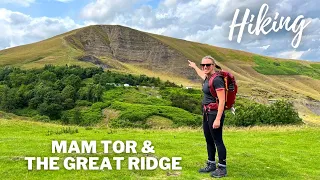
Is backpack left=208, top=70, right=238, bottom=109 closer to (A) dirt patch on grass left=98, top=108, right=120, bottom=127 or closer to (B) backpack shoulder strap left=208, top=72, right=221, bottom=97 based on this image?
(B) backpack shoulder strap left=208, top=72, right=221, bottom=97

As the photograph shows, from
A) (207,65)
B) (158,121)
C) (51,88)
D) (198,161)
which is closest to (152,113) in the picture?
(158,121)

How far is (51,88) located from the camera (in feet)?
414

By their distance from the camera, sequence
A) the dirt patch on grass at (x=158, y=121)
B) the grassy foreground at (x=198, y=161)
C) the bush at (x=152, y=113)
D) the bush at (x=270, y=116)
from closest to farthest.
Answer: the grassy foreground at (x=198, y=161) → the bush at (x=270, y=116) → the dirt patch on grass at (x=158, y=121) → the bush at (x=152, y=113)

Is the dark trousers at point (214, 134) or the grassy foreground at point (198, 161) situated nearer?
the dark trousers at point (214, 134)

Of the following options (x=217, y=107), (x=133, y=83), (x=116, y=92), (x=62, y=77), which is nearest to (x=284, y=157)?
(x=217, y=107)

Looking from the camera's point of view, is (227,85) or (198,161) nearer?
(227,85)

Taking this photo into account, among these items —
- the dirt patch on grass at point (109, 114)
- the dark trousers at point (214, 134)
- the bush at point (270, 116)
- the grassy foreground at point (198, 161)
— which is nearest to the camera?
the dark trousers at point (214, 134)

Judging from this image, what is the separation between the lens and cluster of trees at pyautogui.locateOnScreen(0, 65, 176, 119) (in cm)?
11806

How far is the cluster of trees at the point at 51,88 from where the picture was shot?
11806 centimetres

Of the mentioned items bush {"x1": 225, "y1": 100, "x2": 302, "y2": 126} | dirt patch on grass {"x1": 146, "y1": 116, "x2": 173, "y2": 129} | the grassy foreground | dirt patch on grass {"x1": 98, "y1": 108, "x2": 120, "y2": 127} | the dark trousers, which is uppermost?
the dark trousers

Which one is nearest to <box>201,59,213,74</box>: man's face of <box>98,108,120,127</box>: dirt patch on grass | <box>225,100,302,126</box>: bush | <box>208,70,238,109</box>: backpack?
<box>208,70,238,109</box>: backpack

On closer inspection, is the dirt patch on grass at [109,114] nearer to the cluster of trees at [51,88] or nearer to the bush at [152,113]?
the bush at [152,113]

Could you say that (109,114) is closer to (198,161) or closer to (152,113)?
(152,113)

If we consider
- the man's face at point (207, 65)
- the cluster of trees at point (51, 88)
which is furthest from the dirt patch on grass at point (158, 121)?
the man's face at point (207, 65)
